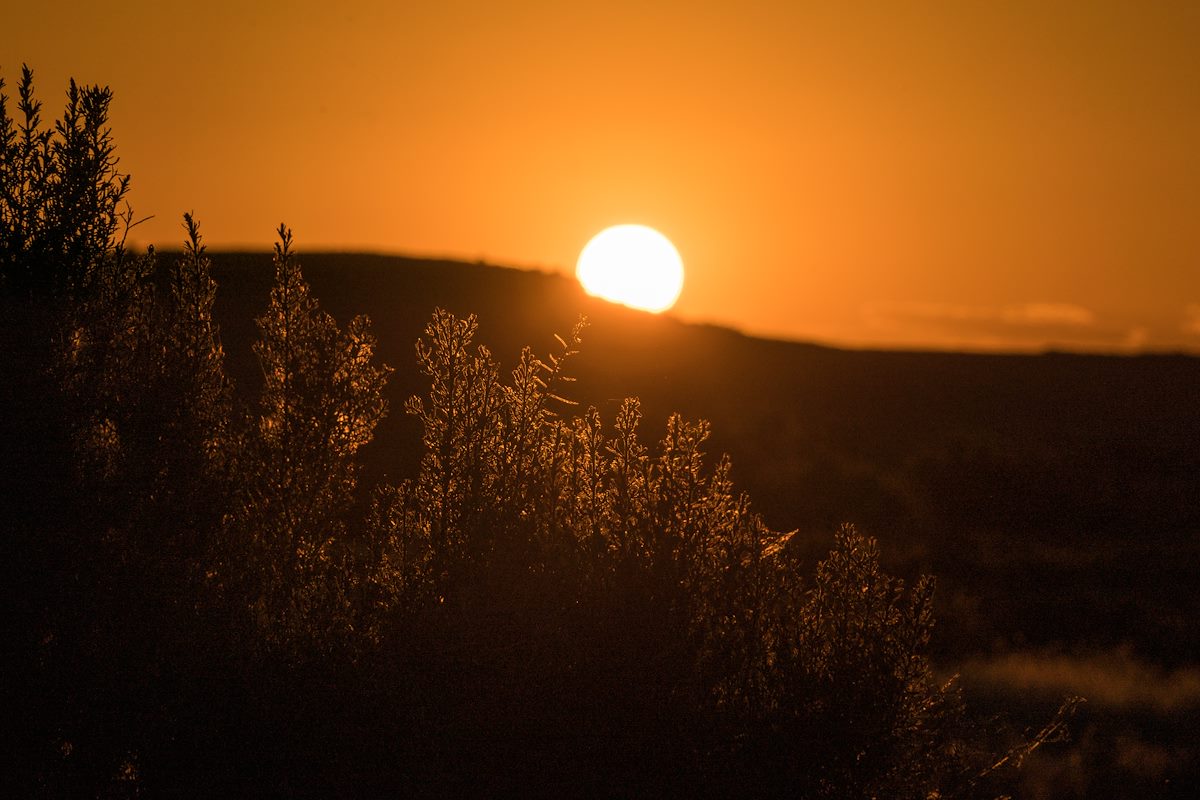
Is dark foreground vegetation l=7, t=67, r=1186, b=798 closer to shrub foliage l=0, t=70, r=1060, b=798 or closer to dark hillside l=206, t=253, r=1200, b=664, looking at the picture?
shrub foliage l=0, t=70, r=1060, b=798

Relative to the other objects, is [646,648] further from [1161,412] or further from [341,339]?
[1161,412]

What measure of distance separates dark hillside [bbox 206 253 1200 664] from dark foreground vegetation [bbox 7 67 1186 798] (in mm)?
14984

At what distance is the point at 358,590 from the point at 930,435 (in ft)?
141

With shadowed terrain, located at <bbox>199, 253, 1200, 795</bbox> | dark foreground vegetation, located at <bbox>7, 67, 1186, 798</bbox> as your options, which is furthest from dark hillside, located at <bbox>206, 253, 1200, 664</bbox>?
dark foreground vegetation, located at <bbox>7, 67, 1186, 798</bbox>

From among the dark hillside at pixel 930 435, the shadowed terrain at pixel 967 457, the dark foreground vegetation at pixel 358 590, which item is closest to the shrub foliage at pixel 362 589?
the dark foreground vegetation at pixel 358 590

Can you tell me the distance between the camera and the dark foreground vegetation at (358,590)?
9.58 metres

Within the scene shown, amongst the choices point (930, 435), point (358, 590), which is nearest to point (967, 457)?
point (930, 435)

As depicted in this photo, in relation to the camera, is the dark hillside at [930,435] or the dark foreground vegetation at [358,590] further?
the dark hillside at [930,435]

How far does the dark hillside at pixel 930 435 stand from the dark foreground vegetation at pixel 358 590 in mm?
14984

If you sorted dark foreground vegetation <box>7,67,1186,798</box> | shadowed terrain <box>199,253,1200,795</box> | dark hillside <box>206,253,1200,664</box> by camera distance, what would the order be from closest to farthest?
dark foreground vegetation <box>7,67,1186,798</box> → shadowed terrain <box>199,253,1200,795</box> → dark hillside <box>206,253,1200,664</box>

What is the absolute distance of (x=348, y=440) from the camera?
10.9 metres

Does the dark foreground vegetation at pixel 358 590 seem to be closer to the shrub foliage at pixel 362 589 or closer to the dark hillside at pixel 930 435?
the shrub foliage at pixel 362 589

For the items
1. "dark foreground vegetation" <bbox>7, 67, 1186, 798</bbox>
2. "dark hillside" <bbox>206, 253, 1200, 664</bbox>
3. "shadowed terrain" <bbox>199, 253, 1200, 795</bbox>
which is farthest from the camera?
"dark hillside" <bbox>206, 253, 1200, 664</bbox>

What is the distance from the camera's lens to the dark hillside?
29.7 m
